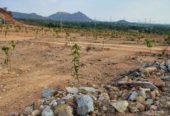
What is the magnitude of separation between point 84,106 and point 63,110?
0.62m

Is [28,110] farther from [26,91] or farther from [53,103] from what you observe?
[26,91]

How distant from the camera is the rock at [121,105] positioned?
34.0 ft

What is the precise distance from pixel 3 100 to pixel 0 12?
228ft

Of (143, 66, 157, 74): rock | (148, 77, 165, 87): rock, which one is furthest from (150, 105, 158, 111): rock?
(143, 66, 157, 74): rock

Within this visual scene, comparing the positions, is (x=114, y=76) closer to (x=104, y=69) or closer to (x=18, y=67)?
(x=104, y=69)

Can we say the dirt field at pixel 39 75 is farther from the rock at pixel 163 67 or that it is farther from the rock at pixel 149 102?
the rock at pixel 149 102

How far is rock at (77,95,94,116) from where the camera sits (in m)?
10.2

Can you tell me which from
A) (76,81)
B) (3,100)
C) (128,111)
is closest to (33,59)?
(76,81)

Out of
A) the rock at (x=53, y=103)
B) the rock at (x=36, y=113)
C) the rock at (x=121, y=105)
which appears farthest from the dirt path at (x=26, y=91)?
the rock at (x=121, y=105)

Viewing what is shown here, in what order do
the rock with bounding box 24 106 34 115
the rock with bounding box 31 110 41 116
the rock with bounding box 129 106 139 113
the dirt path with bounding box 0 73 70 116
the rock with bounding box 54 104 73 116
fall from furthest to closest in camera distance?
the dirt path with bounding box 0 73 70 116, the rock with bounding box 24 106 34 115, the rock with bounding box 31 110 41 116, the rock with bounding box 129 106 139 113, the rock with bounding box 54 104 73 116

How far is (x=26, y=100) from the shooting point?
40.4ft

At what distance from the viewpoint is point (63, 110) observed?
10148mm

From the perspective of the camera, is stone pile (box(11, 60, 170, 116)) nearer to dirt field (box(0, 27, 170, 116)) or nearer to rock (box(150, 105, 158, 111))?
rock (box(150, 105, 158, 111))

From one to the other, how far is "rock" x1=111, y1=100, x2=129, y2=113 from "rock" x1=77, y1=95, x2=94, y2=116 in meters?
0.69
